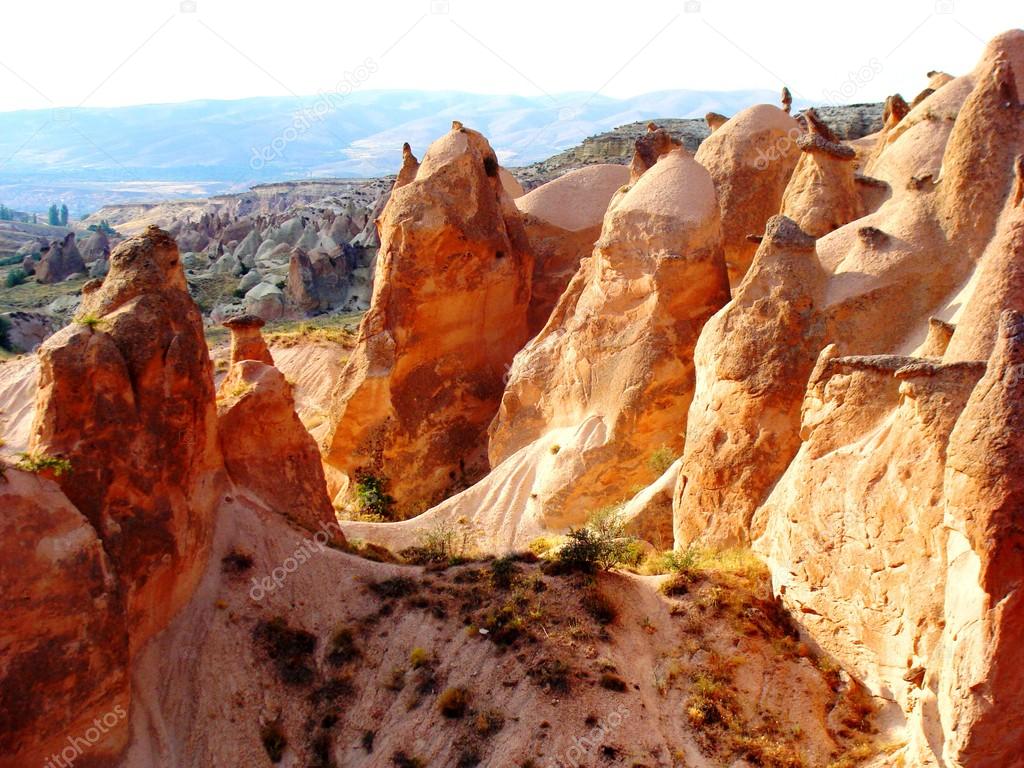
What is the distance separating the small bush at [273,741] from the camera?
1080 cm

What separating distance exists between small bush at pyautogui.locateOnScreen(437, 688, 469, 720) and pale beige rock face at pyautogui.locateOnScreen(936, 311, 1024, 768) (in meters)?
4.83

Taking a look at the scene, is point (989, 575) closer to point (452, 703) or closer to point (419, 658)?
point (452, 703)

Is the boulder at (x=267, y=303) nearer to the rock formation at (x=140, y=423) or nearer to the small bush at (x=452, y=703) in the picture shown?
the rock formation at (x=140, y=423)

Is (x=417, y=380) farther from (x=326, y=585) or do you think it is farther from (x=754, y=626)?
(x=754, y=626)

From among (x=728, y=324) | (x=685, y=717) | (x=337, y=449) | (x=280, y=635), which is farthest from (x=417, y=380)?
(x=685, y=717)

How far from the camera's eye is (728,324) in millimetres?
14578

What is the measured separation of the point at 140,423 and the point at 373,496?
36.5 ft

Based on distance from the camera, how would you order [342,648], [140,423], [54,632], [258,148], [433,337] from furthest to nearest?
[258,148] < [433,337] < [342,648] < [140,423] < [54,632]

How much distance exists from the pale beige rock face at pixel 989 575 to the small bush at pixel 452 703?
190 inches

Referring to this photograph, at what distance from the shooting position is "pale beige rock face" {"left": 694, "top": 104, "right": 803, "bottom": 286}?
2058cm

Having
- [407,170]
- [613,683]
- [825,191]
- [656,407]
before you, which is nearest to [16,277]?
[407,170]

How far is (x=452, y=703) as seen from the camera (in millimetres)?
11070

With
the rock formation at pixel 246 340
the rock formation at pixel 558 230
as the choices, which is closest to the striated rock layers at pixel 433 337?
the rock formation at pixel 558 230

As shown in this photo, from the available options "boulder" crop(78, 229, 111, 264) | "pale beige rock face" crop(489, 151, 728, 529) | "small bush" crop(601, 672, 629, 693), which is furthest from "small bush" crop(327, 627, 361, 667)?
"boulder" crop(78, 229, 111, 264)
